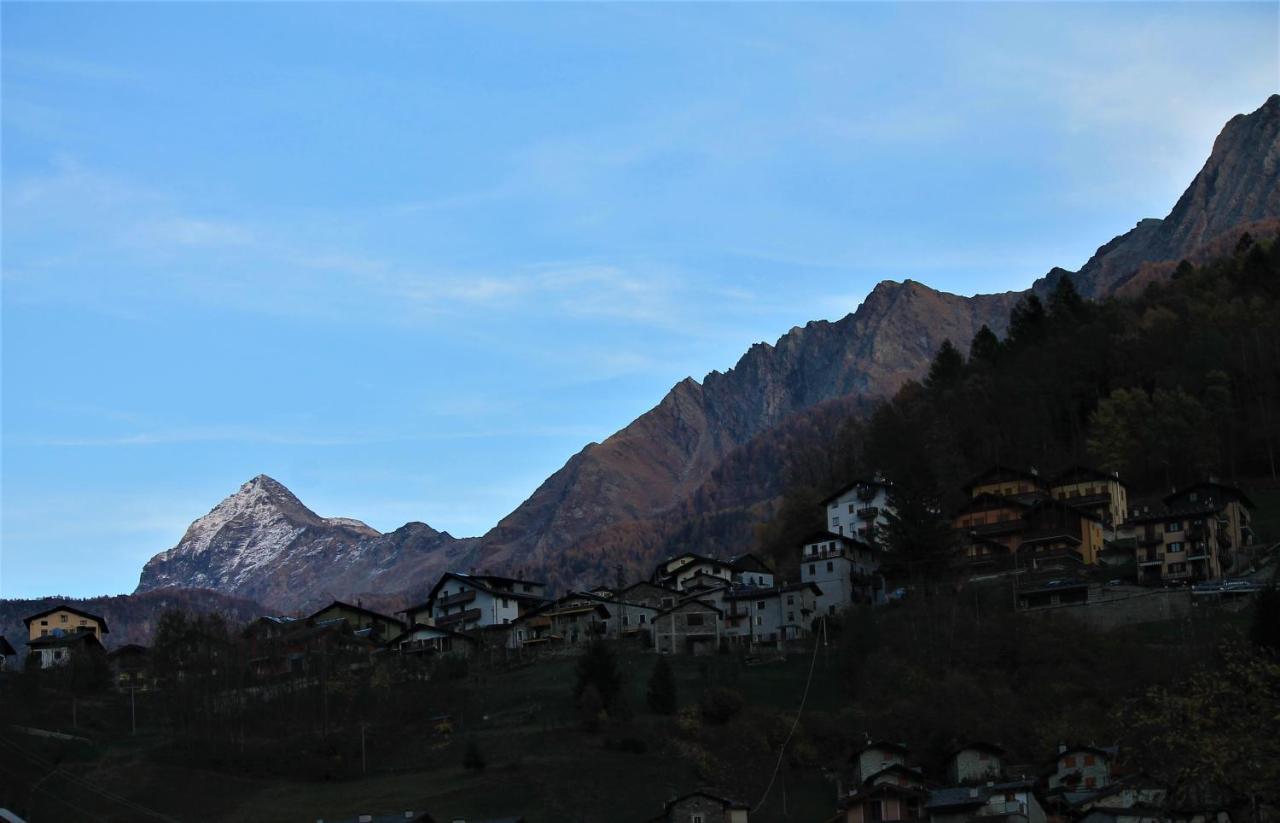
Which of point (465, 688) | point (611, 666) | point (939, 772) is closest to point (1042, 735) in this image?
point (939, 772)

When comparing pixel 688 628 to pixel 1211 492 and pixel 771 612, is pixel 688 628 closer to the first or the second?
pixel 771 612

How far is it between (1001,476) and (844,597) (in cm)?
1304

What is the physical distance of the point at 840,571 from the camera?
3187 inches

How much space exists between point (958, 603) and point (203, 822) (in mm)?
32042

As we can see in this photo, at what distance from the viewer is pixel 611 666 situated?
212ft

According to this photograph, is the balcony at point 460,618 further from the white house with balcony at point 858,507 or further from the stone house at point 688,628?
the white house with balcony at point 858,507

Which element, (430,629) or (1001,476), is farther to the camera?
(1001,476)

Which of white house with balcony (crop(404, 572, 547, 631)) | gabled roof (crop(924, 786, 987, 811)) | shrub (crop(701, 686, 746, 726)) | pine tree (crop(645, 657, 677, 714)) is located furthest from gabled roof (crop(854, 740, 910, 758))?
white house with balcony (crop(404, 572, 547, 631))

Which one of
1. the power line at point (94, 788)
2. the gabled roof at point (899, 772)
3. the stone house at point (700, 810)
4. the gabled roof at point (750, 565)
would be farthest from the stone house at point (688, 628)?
the power line at point (94, 788)

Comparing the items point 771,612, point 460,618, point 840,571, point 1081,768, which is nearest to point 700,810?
point 1081,768

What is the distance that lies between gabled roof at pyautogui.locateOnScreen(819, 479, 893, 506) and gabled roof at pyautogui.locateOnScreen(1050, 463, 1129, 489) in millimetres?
8865

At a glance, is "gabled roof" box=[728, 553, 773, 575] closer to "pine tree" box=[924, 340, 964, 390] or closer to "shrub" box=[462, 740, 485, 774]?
"pine tree" box=[924, 340, 964, 390]

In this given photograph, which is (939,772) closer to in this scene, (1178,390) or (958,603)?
(958,603)

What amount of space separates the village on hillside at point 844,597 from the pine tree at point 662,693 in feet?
27.0
